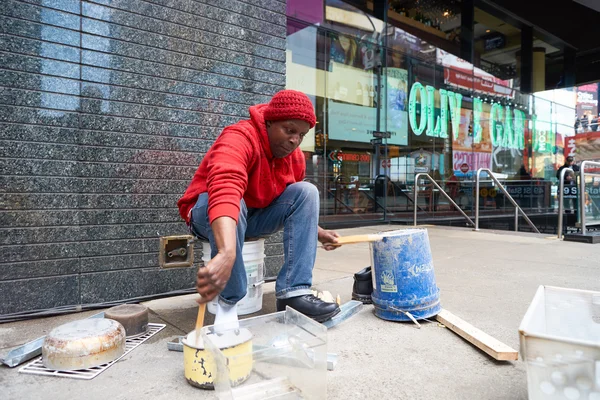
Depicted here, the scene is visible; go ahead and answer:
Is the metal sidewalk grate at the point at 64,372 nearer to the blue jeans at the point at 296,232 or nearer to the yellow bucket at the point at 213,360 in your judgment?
the yellow bucket at the point at 213,360

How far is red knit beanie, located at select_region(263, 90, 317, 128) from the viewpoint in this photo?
5.88 ft

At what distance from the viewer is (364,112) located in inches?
333

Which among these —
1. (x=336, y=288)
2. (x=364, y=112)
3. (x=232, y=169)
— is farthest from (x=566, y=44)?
(x=232, y=169)

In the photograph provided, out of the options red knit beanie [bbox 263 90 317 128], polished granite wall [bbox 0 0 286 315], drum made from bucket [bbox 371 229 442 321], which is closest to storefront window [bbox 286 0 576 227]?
polished granite wall [bbox 0 0 286 315]

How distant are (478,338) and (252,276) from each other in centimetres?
112

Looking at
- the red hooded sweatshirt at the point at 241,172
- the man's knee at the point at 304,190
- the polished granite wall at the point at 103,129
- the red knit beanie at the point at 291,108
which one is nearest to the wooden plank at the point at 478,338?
the man's knee at the point at 304,190

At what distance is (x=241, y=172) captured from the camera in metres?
1.54

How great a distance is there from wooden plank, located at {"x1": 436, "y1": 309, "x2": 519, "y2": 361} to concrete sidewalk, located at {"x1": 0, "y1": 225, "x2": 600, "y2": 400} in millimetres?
32

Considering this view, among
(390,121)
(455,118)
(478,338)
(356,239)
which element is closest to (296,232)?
(356,239)

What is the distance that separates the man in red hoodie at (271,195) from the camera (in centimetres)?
172

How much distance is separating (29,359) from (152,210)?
1072mm

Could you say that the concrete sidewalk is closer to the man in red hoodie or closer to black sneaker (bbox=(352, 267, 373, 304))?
black sneaker (bbox=(352, 267, 373, 304))

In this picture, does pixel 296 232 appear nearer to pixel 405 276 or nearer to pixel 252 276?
pixel 252 276

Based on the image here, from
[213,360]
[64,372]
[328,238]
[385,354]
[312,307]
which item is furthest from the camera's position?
[328,238]
